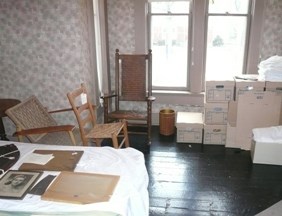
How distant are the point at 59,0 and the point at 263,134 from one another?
262cm

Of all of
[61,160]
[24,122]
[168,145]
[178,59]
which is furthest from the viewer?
[178,59]

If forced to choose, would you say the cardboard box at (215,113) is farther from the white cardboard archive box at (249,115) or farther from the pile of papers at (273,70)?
the pile of papers at (273,70)

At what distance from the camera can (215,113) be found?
3.32 m

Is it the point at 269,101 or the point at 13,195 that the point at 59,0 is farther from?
the point at 269,101

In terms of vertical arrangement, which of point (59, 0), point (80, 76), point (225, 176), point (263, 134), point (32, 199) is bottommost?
point (225, 176)

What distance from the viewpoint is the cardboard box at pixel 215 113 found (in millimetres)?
3273

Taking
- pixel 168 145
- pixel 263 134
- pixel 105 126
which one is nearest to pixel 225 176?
pixel 263 134

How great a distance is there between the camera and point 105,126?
9.87 feet

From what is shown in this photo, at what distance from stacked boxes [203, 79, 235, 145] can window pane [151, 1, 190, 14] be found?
44.6 inches

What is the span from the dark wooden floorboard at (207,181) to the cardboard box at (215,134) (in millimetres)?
71

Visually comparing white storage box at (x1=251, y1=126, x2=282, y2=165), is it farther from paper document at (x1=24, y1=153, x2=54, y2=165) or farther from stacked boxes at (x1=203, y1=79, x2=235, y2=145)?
paper document at (x1=24, y1=153, x2=54, y2=165)

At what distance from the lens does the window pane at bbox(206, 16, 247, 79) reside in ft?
12.0

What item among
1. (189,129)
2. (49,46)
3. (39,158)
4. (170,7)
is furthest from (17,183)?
(170,7)

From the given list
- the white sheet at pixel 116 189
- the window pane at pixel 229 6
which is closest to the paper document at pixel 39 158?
the white sheet at pixel 116 189
